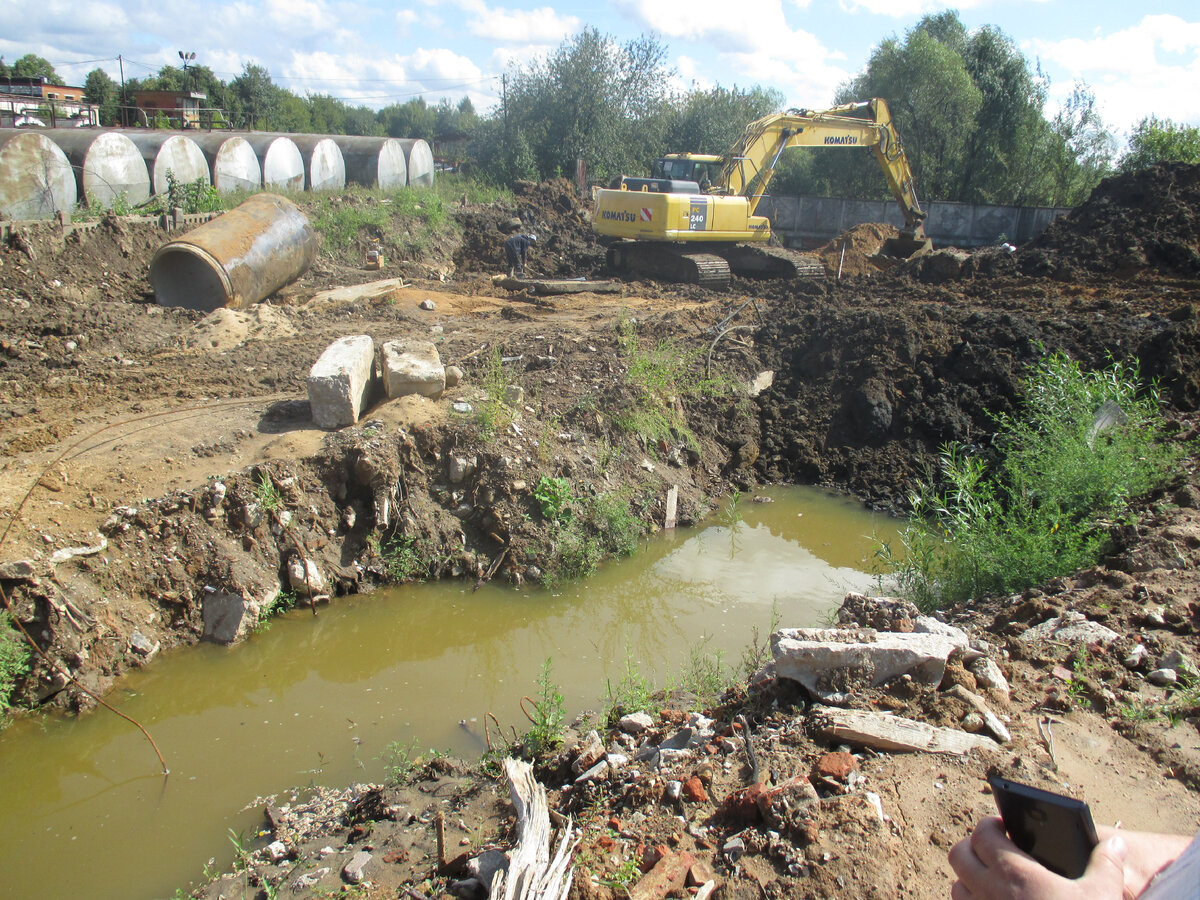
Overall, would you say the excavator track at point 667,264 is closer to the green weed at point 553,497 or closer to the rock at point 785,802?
the green weed at point 553,497

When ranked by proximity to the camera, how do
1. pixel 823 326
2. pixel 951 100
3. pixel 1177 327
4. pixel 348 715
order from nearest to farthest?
1. pixel 348 715
2. pixel 1177 327
3. pixel 823 326
4. pixel 951 100

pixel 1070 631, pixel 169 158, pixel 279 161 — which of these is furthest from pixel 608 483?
pixel 279 161

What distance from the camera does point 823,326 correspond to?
10328 millimetres

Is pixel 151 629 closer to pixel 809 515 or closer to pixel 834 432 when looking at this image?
pixel 809 515

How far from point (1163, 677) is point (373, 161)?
22.6m

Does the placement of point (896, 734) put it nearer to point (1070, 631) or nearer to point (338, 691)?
point (1070, 631)

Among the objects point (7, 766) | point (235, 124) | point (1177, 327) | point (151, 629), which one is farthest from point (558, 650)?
point (235, 124)

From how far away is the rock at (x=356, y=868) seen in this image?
11.0ft

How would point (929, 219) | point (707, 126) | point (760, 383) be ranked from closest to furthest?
1. point (760, 383)
2. point (929, 219)
3. point (707, 126)

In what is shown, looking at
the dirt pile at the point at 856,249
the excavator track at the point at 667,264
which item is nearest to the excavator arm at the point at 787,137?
the excavator track at the point at 667,264

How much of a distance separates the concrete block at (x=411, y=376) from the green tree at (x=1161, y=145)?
22.4 meters

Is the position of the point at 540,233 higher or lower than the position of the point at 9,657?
higher

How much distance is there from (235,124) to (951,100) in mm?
35327

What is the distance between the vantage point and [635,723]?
4.27 metres
